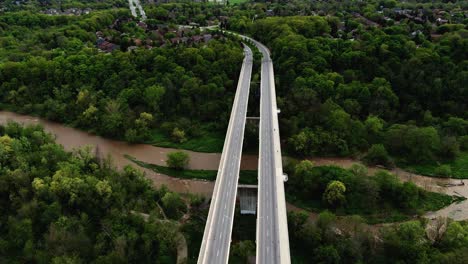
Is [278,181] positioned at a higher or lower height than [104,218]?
higher

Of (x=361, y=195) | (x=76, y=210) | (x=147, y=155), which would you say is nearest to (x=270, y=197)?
(x=361, y=195)

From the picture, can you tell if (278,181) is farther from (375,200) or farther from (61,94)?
(61,94)

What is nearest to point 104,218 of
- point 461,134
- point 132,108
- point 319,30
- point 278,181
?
point 278,181

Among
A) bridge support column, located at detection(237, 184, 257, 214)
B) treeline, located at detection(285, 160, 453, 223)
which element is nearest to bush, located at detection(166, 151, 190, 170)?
bridge support column, located at detection(237, 184, 257, 214)

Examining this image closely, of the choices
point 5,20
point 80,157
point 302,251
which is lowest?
point 302,251

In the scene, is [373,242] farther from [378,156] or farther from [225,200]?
[378,156]

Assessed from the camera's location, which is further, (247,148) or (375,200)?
(247,148)

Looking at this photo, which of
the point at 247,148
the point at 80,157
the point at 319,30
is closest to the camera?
the point at 80,157
